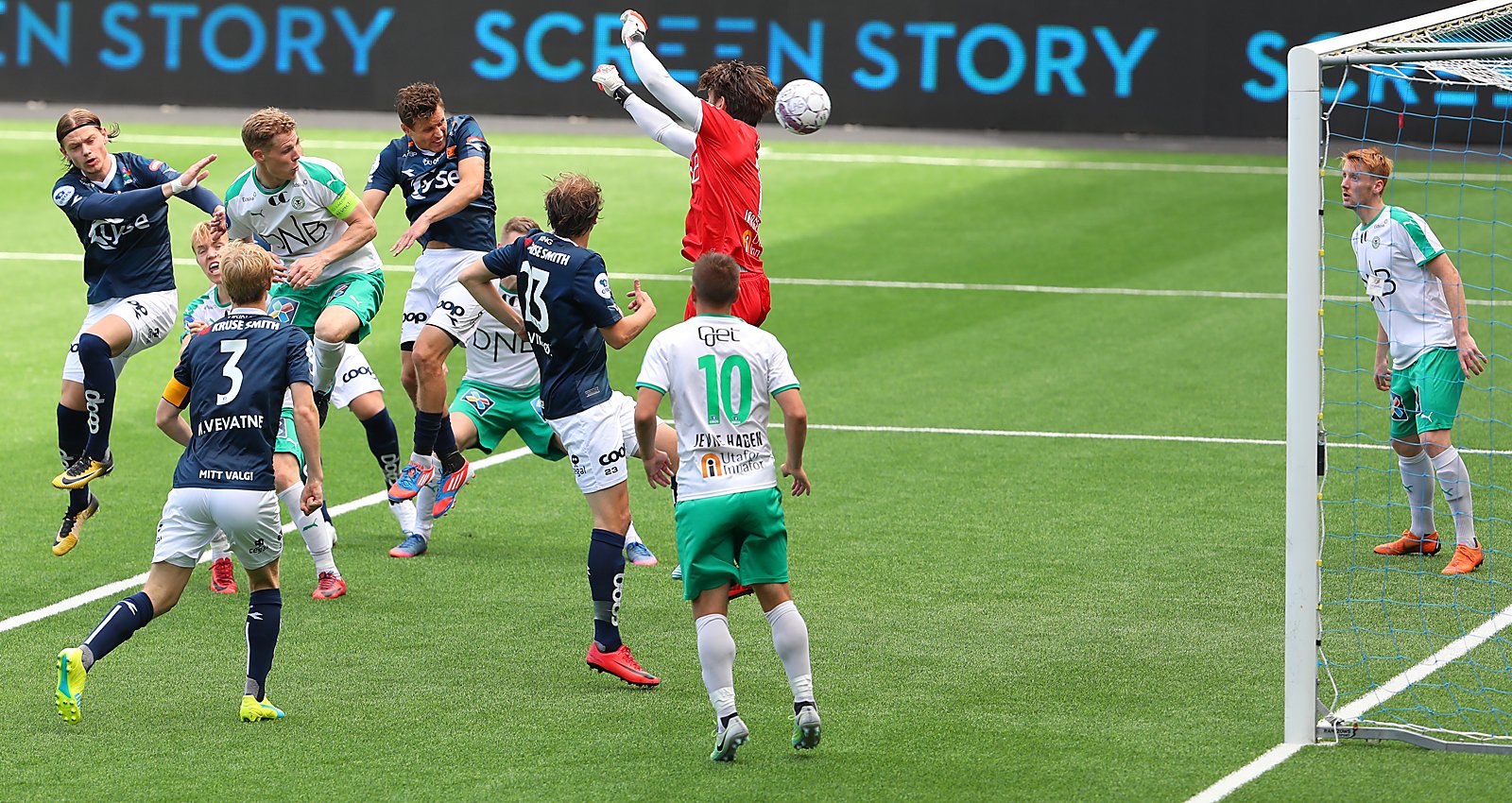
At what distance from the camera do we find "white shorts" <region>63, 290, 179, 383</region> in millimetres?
10617

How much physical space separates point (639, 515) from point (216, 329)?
13.4 feet

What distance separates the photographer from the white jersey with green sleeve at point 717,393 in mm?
7199

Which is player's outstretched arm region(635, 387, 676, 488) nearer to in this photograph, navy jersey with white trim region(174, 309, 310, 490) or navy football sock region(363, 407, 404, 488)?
navy jersey with white trim region(174, 309, 310, 490)

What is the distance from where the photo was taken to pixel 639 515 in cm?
1122

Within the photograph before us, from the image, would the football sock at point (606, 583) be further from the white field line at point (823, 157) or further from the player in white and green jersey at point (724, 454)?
the white field line at point (823, 157)

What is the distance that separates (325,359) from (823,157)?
50.8 feet

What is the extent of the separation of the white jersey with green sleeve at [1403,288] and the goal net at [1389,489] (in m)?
0.01

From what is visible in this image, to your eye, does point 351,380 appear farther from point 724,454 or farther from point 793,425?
point 793,425

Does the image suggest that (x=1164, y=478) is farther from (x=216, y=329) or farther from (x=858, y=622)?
(x=216, y=329)

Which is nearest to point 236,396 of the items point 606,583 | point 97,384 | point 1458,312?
point 606,583

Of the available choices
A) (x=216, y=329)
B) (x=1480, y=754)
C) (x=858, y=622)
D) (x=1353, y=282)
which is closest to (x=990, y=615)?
(x=858, y=622)

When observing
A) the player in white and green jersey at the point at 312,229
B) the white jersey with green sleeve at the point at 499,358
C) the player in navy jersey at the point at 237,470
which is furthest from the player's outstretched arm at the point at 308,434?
the white jersey with green sleeve at the point at 499,358

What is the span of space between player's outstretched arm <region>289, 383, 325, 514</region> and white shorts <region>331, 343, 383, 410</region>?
116 inches

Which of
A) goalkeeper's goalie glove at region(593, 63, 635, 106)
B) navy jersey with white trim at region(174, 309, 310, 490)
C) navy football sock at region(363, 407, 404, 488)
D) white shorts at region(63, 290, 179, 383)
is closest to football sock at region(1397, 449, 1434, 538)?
goalkeeper's goalie glove at region(593, 63, 635, 106)
